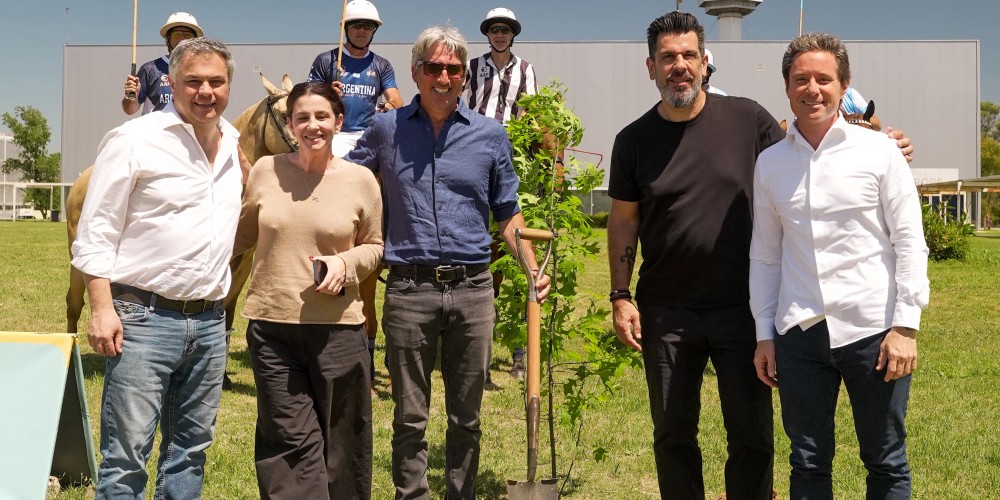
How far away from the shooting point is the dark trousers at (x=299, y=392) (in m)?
4.11

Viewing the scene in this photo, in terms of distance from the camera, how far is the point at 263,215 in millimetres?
4055

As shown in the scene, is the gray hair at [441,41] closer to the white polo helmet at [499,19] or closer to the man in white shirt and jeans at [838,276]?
the man in white shirt and jeans at [838,276]

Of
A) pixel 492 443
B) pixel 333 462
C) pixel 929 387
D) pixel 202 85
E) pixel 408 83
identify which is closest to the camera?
pixel 202 85

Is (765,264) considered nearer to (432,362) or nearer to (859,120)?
(859,120)

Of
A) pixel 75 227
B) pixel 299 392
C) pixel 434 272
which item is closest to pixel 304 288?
pixel 299 392

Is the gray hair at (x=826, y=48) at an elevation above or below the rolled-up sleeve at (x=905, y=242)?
above

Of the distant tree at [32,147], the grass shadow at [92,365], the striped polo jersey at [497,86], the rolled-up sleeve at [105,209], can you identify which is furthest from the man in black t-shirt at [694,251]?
the distant tree at [32,147]

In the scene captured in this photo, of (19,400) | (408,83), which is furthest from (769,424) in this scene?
(408,83)

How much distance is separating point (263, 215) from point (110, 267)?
2.34 ft

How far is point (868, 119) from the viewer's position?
15.7 ft

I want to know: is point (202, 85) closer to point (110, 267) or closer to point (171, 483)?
point (110, 267)

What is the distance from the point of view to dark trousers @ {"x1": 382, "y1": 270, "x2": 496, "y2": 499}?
434 cm

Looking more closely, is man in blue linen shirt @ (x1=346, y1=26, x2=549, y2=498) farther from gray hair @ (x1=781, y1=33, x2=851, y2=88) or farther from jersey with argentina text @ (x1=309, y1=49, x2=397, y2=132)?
jersey with argentina text @ (x1=309, y1=49, x2=397, y2=132)

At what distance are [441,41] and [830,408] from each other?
2.26 meters
